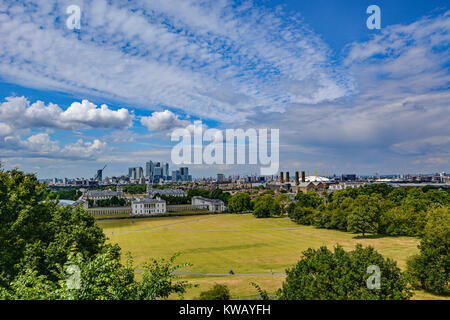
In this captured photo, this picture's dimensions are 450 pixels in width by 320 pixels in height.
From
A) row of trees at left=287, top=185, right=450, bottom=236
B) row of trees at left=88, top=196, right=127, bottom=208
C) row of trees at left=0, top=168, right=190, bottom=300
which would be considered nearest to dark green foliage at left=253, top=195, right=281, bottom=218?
row of trees at left=287, top=185, right=450, bottom=236

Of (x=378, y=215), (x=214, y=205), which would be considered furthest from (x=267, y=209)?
(x=378, y=215)

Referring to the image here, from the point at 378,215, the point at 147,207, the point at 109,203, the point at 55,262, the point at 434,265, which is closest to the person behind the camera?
the point at 55,262

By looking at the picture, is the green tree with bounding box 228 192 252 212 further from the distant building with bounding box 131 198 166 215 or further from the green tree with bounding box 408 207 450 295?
the green tree with bounding box 408 207 450 295

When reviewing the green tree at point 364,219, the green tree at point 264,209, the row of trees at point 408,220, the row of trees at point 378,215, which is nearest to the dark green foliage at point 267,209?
the green tree at point 264,209

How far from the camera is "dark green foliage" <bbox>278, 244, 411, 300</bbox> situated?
16156 mm

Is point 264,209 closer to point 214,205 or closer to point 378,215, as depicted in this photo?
point 214,205

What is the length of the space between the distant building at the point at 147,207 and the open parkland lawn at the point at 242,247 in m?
46.0

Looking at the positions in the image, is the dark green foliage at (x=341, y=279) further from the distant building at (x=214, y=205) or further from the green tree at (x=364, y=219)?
the distant building at (x=214, y=205)

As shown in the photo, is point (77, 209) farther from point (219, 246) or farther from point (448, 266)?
point (448, 266)

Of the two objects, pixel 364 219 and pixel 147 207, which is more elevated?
pixel 364 219

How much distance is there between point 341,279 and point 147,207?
343ft

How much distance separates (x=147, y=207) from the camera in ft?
371

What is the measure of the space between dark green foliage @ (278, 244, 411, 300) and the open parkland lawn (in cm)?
920
